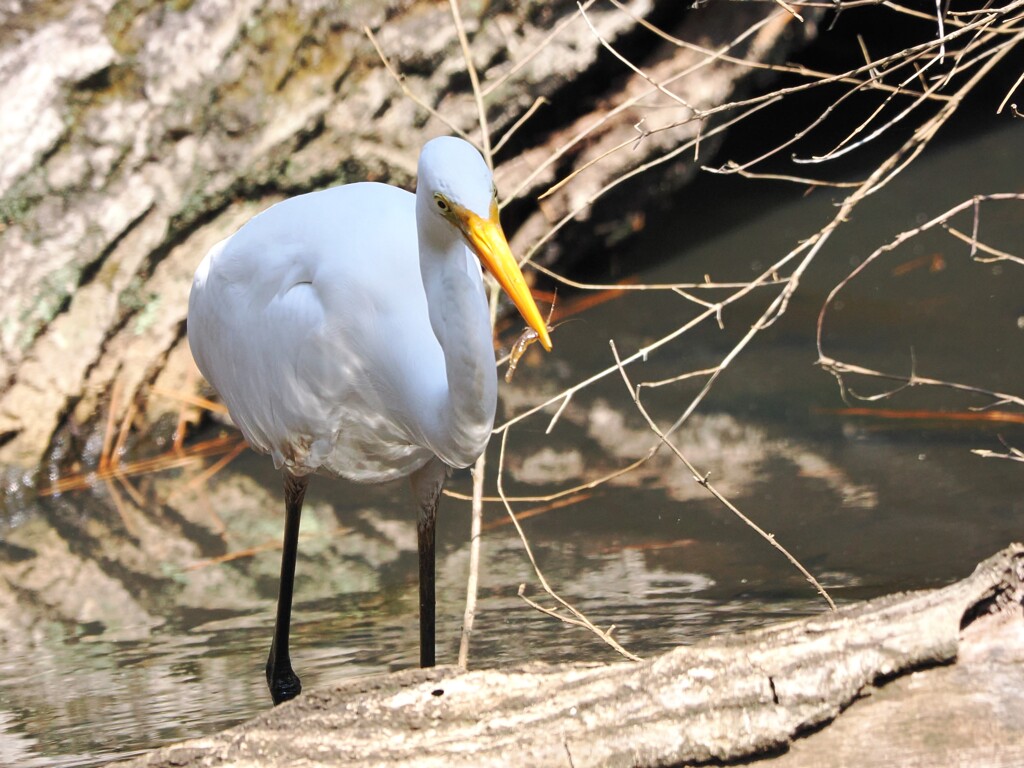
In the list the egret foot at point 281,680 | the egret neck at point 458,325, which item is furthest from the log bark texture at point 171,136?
the egret neck at point 458,325

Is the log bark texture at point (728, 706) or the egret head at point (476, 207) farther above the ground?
the egret head at point (476, 207)

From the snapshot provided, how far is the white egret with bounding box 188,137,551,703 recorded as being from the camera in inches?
91.5

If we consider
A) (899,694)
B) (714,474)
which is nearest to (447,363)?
(899,694)

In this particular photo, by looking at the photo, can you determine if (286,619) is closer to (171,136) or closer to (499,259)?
(499,259)

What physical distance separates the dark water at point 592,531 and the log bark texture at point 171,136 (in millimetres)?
509

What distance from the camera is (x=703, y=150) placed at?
556 cm

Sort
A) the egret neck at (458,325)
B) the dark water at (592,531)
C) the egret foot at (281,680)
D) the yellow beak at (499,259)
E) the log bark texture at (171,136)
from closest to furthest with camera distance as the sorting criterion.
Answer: the yellow beak at (499,259) → the egret neck at (458,325) → the egret foot at (281,680) → the dark water at (592,531) → the log bark texture at (171,136)

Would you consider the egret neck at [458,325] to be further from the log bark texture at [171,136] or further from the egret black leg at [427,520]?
the log bark texture at [171,136]

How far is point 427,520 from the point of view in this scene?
3.08m

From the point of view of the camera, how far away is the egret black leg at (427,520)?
2.97m

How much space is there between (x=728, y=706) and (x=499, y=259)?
780 mm

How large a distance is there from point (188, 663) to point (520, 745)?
1.53 metres

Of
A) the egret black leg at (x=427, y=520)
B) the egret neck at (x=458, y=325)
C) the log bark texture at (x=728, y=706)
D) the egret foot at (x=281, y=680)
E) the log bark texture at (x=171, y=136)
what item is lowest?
the egret foot at (x=281, y=680)

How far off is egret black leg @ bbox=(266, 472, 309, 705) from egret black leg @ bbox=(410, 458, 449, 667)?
31cm
